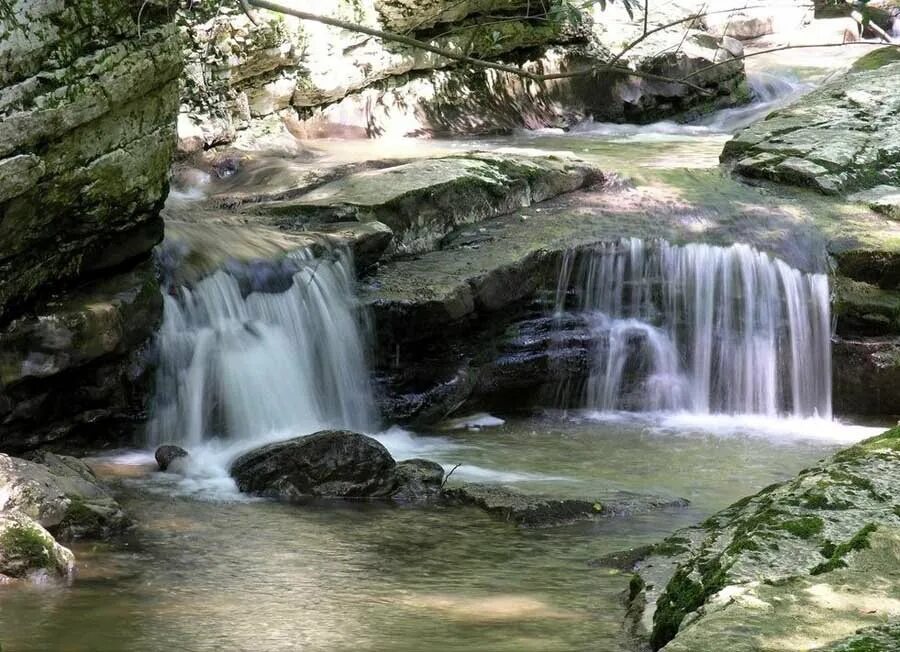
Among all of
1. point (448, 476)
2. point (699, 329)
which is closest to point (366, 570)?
point (448, 476)

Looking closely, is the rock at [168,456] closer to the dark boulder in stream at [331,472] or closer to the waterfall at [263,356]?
the dark boulder in stream at [331,472]

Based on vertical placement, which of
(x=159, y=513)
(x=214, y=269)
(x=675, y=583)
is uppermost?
(x=214, y=269)

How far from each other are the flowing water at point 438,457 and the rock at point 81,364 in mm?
282

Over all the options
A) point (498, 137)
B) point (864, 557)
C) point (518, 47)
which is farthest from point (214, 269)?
point (518, 47)

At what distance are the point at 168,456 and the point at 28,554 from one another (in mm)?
2256

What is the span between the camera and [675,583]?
3916 mm

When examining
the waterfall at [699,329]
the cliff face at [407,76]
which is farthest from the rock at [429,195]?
the cliff face at [407,76]

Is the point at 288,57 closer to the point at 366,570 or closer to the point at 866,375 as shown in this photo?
the point at 866,375

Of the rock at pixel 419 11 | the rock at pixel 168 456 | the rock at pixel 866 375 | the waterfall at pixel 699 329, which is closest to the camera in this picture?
the rock at pixel 168 456

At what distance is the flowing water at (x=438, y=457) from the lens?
4.57 m

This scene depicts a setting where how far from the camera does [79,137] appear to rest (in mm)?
6621

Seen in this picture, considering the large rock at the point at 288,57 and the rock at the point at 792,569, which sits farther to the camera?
the large rock at the point at 288,57

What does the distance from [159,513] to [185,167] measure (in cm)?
665

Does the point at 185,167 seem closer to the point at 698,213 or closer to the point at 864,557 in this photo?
the point at 698,213
